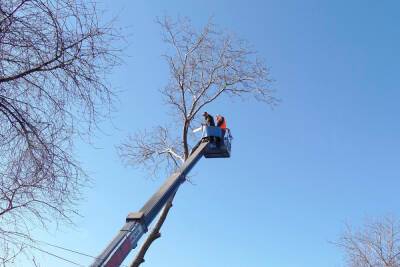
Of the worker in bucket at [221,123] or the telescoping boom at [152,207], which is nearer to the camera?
the telescoping boom at [152,207]

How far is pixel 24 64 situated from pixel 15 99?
39cm

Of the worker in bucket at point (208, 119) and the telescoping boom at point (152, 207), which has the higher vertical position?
the worker in bucket at point (208, 119)

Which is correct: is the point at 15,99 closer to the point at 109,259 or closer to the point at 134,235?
the point at 109,259

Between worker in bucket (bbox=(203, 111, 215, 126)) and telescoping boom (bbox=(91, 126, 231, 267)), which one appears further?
worker in bucket (bbox=(203, 111, 215, 126))

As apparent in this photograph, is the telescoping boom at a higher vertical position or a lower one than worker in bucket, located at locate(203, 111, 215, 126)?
lower

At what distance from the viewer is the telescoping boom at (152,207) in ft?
25.1

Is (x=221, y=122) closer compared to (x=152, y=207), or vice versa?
(x=152, y=207)

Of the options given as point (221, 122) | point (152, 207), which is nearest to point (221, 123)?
point (221, 122)

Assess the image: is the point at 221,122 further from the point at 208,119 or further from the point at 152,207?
the point at 152,207

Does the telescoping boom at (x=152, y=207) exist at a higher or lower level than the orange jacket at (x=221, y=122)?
lower

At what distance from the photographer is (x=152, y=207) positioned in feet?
30.4

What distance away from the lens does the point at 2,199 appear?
6043 millimetres

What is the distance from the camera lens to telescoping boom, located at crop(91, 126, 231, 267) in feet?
25.1

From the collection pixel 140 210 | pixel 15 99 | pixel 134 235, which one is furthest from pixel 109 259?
pixel 15 99
